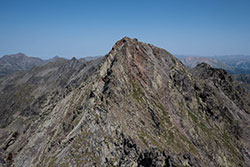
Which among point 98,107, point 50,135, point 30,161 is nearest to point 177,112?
point 98,107

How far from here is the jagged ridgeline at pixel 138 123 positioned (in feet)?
120

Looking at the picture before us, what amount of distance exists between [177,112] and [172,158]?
887 inches

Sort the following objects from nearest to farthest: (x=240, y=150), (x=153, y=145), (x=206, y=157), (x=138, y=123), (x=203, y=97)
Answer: (x=153, y=145)
(x=138, y=123)
(x=206, y=157)
(x=240, y=150)
(x=203, y=97)

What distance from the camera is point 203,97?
66000 mm

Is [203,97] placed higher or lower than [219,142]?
higher

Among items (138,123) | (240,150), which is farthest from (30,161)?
(240,150)

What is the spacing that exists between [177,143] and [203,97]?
2718 centimetres

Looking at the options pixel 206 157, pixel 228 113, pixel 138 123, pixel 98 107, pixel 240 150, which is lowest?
pixel 240 150

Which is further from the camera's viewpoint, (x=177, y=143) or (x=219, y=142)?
(x=219, y=142)

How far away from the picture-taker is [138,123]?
143 ft

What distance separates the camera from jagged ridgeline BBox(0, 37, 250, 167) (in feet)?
120

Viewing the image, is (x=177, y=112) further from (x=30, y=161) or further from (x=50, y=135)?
(x=30, y=161)

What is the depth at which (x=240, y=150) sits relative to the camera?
2375 inches

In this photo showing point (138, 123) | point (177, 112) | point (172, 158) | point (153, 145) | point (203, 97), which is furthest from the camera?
point (203, 97)
